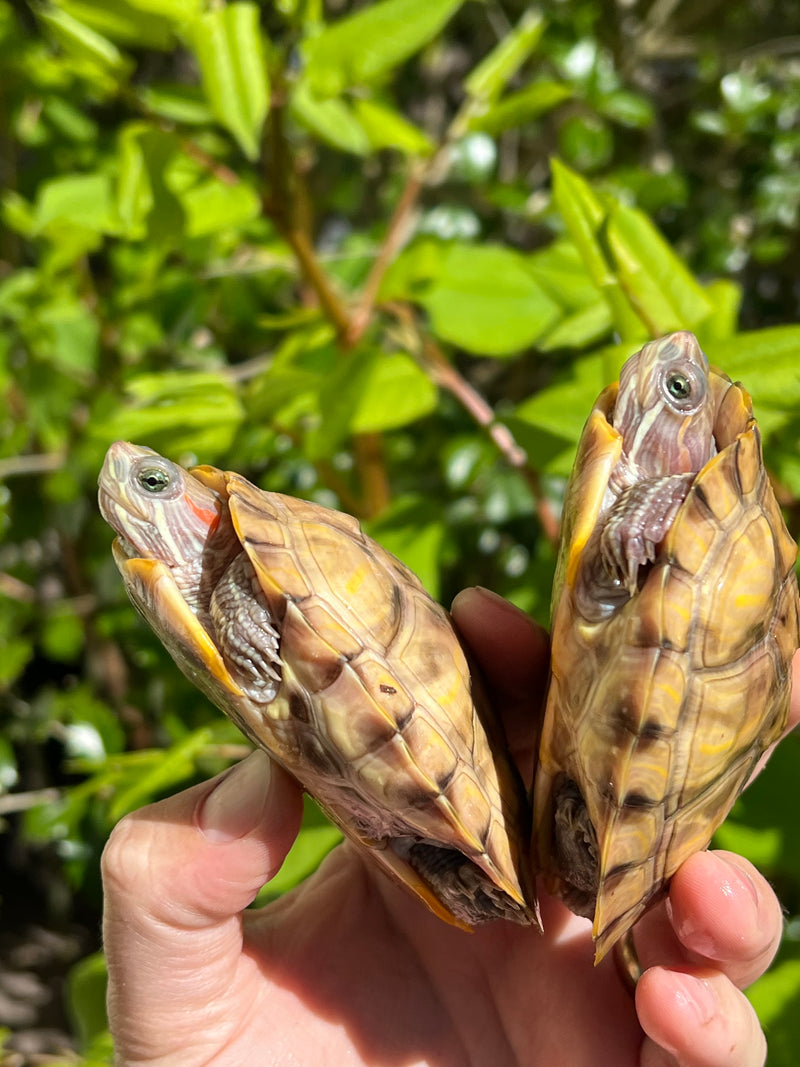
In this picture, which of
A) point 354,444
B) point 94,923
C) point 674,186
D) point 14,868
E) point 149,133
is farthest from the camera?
point 14,868

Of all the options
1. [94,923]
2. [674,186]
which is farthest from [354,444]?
[94,923]

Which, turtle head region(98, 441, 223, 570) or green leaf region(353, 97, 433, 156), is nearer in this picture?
turtle head region(98, 441, 223, 570)

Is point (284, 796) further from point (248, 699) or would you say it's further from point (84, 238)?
point (84, 238)

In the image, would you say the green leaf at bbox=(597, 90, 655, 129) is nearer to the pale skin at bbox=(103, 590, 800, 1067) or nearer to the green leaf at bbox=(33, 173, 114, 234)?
the green leaf at bbox=(33, 173, 114, 234)

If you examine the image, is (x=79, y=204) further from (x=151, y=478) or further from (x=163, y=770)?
(x=163, y=770)

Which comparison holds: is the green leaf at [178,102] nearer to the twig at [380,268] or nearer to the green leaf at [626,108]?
the twig at [380,268]

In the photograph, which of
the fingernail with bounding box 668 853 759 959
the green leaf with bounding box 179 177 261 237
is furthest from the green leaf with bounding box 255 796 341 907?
the green leaf with bounding box 179 177 261 237
